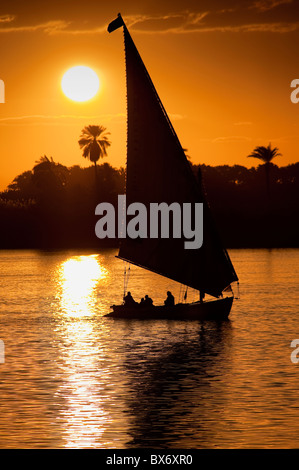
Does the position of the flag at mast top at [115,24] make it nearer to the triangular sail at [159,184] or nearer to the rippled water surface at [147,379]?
the triangular sail at [159,184]

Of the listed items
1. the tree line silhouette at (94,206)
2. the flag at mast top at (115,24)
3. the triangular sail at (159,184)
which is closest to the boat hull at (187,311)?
the triangular sail at (159,184)

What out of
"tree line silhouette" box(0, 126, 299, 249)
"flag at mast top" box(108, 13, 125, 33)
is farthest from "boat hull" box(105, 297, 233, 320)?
"tree line silhouette" box(0, 126, 299, 249)

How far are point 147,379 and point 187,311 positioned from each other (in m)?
14.5

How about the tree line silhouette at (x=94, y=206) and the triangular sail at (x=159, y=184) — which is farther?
the tree line silhouette at (x=94, y=206)

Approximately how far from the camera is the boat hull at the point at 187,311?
4700 centimetres

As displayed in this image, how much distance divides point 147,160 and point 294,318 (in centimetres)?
1529

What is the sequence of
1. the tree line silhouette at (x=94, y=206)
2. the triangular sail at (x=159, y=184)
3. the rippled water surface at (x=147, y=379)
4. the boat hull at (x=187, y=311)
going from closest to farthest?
the rippled water surface at (x=147, y=379)
the triangular sail at (x=159, y=184)
the boat hull at (x=187, y=311)
the tree line silhouette at (x=94, y=206)

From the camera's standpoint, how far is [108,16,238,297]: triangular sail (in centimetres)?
4441

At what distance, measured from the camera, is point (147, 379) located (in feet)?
108

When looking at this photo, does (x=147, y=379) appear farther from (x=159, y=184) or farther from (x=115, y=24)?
(x=115, y=24)

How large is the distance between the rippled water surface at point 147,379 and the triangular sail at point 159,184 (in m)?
3.23

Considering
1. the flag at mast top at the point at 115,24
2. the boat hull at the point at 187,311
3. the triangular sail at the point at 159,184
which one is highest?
the flag at mast top at the point at 115,24
